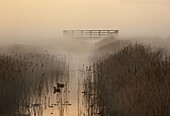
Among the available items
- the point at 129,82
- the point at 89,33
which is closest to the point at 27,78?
the point at 89,33

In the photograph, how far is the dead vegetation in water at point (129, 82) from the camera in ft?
6.51

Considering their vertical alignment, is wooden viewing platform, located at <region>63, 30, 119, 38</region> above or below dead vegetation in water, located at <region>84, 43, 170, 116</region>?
above

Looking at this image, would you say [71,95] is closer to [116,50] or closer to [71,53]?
[71,53]

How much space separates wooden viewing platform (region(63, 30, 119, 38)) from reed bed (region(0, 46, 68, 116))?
0.15m

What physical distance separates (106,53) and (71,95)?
0.33 metres

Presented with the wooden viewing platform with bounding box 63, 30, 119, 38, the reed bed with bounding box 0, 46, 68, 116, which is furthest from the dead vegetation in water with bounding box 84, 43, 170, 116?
the reed bed with bounding box 0, 46, 68, 116

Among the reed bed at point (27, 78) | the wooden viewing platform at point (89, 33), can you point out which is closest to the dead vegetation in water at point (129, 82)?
the wooden viewing platform at point (89, 33)

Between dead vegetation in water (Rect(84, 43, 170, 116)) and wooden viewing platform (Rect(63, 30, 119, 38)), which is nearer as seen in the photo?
dead vegetation in water (Rect(84, 43, 170, 116))

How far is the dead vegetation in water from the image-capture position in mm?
1983

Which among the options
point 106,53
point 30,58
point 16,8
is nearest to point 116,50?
point 106,53

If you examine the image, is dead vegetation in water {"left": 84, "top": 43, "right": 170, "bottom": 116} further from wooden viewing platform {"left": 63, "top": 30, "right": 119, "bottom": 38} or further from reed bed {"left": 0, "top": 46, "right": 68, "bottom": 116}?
reed bed {"left": 0, "top": 46, "right": 68, "bottom": 116}

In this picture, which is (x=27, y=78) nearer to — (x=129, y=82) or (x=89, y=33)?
(x=89, y=33)

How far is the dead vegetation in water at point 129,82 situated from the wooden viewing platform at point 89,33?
0.30 ft

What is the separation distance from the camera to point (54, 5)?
2.16 m
